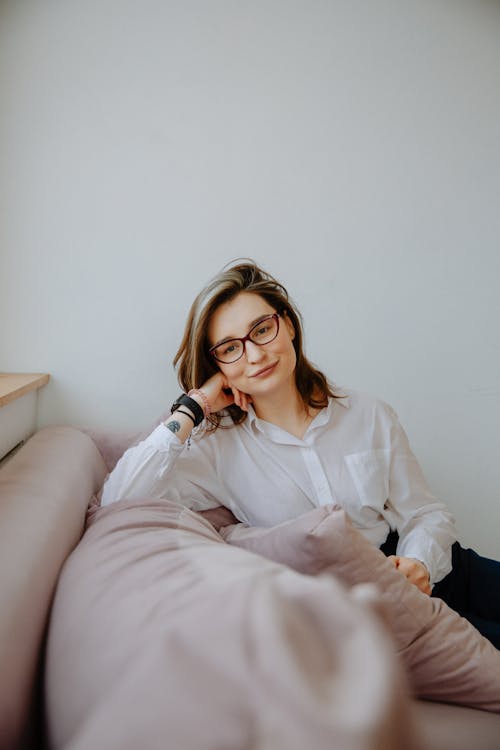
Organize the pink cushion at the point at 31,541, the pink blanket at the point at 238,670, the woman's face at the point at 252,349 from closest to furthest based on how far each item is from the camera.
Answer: the pink blanket at the point at 238,670, the pink cushion at the point at 31,541, the woman's face at the point at 252,349

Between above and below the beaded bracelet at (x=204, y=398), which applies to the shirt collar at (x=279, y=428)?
below

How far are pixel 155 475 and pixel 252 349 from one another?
37cm

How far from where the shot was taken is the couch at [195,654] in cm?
32

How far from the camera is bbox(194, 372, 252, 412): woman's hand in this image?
131cm

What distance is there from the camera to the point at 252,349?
3.97 ft

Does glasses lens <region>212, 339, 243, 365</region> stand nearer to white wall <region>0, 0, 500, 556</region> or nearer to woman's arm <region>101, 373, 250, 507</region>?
woman's arm <region>101, 373, 250, 507</region>

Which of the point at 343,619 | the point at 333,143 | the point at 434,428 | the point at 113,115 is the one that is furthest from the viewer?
the point at 434,428

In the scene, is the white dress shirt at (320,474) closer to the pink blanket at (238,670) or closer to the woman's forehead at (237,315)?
the woman's forehead at (237,315)

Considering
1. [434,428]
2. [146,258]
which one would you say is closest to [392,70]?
[146,258]

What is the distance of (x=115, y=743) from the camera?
36cm

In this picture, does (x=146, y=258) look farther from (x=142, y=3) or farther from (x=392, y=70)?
(x=392, y=70)

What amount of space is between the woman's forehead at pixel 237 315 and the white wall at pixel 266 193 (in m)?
0.40

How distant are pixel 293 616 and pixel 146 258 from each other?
140 centimetres

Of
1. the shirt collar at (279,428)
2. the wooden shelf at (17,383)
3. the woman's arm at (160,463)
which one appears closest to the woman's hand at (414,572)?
the shirt collar at (279,428)
